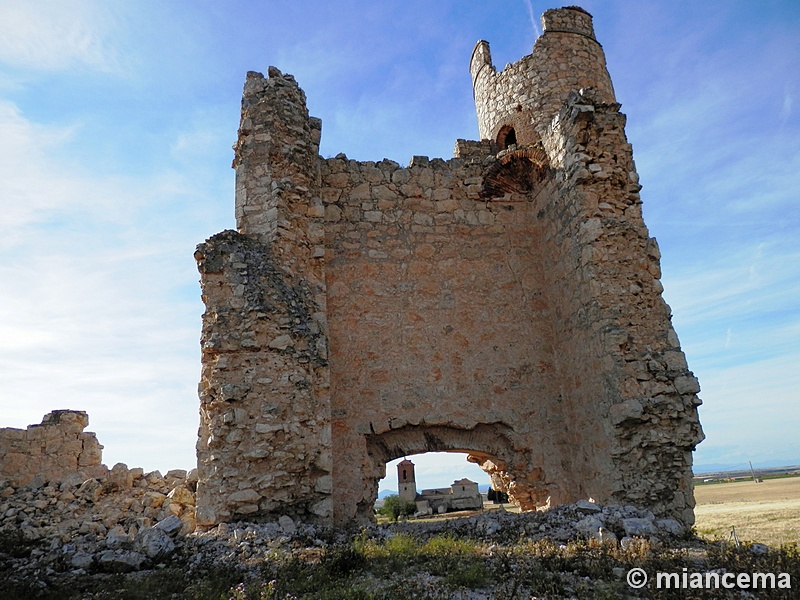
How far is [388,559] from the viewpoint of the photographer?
475 centimetres

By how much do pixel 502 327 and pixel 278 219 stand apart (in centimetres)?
331

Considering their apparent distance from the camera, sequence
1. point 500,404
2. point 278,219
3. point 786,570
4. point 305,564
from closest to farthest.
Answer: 1. point 786,570
2. point 305,564
3. point 278,219
4. point 500,404

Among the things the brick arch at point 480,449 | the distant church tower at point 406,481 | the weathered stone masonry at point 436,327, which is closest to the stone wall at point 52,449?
the weathered stone masonry at point 436,327

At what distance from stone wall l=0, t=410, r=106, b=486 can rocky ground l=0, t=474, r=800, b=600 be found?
542 cm

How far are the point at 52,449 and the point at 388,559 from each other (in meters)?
8.94

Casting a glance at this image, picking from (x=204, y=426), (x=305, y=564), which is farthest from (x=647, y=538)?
(x=204, y=426)

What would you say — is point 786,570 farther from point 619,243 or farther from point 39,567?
point 39,567

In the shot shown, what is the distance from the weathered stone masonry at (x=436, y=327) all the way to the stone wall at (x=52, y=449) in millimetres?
5892

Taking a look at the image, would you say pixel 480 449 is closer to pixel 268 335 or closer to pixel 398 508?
pixel 268 335

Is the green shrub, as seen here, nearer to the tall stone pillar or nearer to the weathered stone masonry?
the weathered stone masonry

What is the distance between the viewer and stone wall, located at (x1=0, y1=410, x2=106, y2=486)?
1048 centimetres

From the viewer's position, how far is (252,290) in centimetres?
650

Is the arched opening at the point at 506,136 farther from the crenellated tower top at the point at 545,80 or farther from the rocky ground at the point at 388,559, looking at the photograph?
the rocky ground at the point at 388,559

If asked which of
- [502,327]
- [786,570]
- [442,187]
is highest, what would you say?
[442,187]
